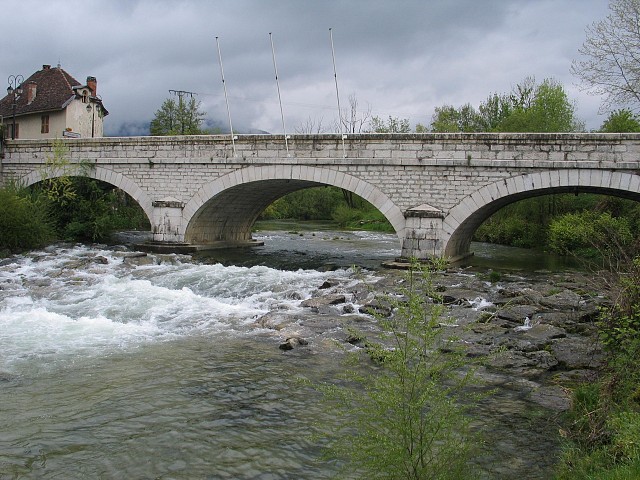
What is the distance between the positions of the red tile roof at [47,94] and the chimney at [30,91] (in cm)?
14

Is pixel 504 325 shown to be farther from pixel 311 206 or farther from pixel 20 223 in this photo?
pixel 311 206

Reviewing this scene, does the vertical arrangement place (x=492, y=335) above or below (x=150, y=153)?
below

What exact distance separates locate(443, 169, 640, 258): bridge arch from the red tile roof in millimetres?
23620

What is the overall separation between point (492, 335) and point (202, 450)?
5.70m

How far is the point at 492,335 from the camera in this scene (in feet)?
30.9

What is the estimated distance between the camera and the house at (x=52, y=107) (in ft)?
102

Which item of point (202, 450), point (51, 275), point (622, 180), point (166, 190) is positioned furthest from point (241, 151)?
point (202, 450)

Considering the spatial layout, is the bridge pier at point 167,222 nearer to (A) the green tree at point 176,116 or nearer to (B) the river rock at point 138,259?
(B) the river rock at point 138,259

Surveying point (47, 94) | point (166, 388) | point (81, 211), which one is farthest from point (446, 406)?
point (47, 94)

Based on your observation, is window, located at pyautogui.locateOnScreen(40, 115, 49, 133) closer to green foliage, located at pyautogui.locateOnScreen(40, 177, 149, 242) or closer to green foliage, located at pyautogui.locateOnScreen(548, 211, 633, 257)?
green foliage, located at pyautogui.locateOnScreen(40, 177, 149, 242)

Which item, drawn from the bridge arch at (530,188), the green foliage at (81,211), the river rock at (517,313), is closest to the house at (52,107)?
the green foliage at (81,211)

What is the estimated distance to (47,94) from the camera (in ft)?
106

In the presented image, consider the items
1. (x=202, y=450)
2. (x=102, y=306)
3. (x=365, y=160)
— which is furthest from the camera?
(x=365, y=160)

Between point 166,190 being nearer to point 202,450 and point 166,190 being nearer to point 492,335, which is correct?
point 492,335
